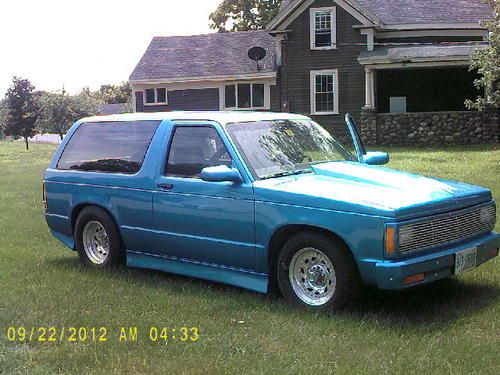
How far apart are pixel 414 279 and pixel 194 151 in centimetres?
243

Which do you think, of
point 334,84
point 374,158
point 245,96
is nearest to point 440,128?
point 334,84

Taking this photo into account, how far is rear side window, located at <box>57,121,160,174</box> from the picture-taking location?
6.60m

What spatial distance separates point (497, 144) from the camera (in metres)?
22.7

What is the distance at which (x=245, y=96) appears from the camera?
2947 cm

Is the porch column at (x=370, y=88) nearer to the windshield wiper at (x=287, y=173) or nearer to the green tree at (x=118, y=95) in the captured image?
the windshield wiper at (x=287, y=173)

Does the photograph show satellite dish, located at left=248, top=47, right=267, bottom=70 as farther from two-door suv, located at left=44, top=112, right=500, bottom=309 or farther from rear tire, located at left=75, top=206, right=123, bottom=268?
rear tire, located at left=75, top=206, right=123, bottom=268

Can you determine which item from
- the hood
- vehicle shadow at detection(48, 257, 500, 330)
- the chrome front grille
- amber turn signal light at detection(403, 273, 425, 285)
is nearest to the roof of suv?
the hood

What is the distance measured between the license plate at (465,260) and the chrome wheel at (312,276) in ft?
3.24

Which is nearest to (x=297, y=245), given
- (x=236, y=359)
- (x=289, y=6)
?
(x=236, y=359)

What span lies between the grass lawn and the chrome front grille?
583mm

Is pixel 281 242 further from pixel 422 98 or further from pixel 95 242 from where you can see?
pixel 422 98

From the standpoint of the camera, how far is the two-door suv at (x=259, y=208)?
493 cm

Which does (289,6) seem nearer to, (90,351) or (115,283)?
(115,283)

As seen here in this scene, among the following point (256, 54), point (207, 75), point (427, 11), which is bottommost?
point (207, 75)
